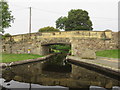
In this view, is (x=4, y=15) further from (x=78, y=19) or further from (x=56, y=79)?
(x=78, y=19)

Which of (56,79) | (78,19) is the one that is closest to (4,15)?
(56,79)

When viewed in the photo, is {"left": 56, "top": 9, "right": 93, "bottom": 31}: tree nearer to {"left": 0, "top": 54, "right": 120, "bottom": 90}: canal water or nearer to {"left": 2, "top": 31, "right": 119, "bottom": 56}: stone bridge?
{"left": 2, "top": 31, "right": 119, "bottom": 56}: stone bridge

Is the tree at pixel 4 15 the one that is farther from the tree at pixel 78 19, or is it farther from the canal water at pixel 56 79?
the tree at pixel 78 19

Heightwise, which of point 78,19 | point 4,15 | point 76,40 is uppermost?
point 78,19

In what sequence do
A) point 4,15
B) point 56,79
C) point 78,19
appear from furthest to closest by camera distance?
point 78,19, point 4,15, point 56,79

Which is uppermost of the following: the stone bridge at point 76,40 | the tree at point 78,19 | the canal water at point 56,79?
the tree at point 78,19

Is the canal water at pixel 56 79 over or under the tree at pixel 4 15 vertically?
under

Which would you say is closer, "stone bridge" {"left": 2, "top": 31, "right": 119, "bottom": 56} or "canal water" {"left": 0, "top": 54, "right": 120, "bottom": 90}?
"canal water" {"left": 0, "top": 54, "right": 120, "bottom": 90}

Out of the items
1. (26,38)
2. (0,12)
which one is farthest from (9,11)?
(26,38)

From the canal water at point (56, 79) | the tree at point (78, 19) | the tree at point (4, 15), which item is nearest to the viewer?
the canal water at point (56, 79)

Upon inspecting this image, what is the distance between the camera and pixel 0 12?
1989 centimetres

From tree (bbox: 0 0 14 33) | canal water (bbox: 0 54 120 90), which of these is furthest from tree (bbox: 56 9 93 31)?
canal water (bbox: 0 54 120 90)

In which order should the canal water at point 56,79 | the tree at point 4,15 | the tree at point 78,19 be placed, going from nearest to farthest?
1. the canal water at point 56,79
2. the tree at point 4,15
3. the tree at point 78,19

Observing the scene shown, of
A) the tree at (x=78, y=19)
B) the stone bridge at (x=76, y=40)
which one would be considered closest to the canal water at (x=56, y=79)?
the stone bridge at (x=76, y=40)
